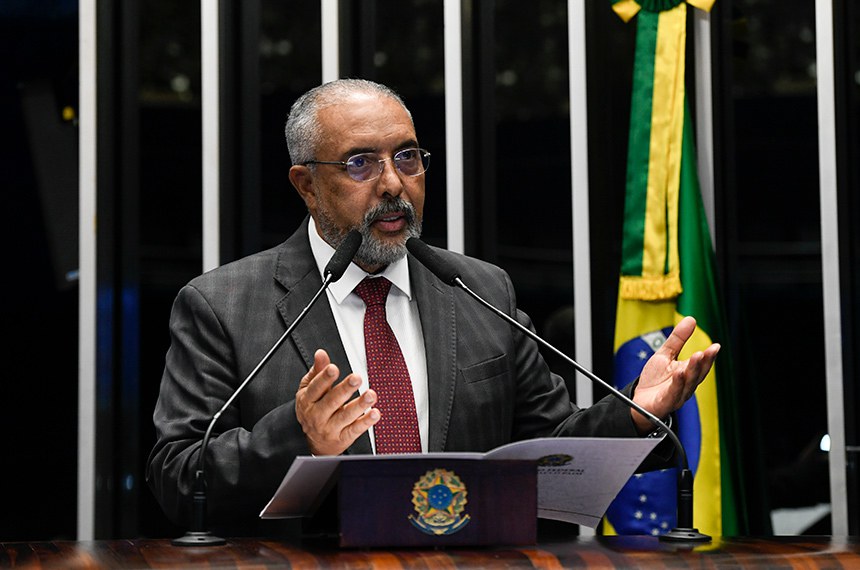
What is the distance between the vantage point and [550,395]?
2609 millimetres

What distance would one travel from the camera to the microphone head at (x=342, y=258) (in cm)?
203

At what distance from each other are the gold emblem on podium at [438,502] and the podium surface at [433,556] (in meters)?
0.04

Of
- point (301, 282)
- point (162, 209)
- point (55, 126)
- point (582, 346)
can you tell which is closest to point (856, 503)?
point (582, 346)

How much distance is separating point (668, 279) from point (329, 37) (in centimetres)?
120

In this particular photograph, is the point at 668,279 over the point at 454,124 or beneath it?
beneath

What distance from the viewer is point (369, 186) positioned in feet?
8.30

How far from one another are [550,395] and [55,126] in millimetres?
1734

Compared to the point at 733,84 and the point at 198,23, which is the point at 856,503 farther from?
the point at 198,23

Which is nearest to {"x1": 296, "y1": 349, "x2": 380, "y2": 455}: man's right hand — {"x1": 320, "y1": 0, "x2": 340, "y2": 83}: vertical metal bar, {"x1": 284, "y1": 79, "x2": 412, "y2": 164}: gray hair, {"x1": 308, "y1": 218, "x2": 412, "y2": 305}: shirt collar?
{"x1": 308, "y1": 218, "x2": 412, "y2": 305}: shirt collar

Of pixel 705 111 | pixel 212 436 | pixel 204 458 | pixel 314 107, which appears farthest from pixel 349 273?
pixel 705 111

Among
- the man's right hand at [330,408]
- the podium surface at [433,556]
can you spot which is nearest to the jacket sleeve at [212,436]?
the man's right hand at [330,408]

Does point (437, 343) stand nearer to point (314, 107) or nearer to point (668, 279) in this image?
point (314, 107)

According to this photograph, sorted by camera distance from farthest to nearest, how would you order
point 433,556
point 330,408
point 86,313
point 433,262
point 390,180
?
point 86,313 < point 390,180 < point 433,262 < point 330,408 < point 433,556

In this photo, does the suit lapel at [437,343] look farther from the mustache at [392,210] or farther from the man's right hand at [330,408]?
the man's right hand at [330,408]
